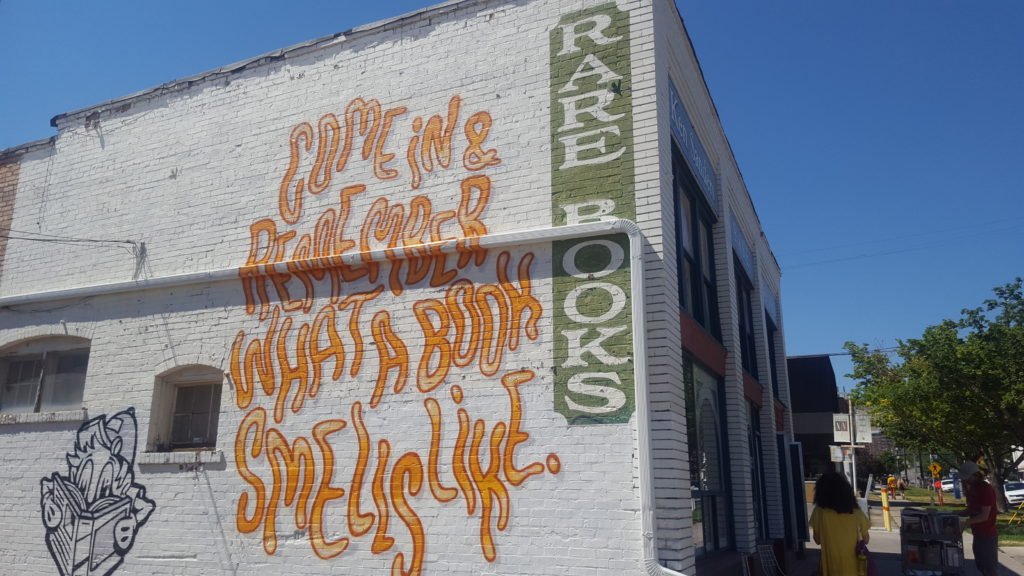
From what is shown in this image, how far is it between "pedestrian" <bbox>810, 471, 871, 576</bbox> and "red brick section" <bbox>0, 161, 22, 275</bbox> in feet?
35.5

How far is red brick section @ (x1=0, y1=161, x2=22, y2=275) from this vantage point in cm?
1038

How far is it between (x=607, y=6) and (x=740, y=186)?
6066mm

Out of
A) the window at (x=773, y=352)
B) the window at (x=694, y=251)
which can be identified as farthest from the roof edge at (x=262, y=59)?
the window at (x=773, y=352)

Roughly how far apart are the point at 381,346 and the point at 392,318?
0.99 ft

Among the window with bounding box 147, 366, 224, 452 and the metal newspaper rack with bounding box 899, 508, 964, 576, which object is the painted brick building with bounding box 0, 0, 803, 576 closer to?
the window with bounding box 147, 366, 224, 452

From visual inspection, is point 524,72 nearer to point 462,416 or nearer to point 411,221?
point 411,221

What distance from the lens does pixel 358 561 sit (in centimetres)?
692

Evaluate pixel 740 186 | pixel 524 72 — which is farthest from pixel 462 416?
pixel 740 186

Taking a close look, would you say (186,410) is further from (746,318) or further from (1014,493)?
(1014,493)

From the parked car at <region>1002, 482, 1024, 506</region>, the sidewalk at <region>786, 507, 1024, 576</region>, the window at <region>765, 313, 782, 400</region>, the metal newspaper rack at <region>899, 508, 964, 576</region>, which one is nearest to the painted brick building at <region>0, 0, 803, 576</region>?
the metal newspaper rack at <region>899, 508, 964, 576</region>

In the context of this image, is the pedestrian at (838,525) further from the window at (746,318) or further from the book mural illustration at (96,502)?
the book mural illustration at (96,502)

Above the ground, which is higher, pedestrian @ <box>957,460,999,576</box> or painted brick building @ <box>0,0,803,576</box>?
painted brick building @ <box>0,0,803,576</box>

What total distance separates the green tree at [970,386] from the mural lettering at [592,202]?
23.0 m

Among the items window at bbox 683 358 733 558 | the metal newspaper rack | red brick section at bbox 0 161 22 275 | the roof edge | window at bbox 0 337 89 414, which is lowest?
the metal newspaper rack
